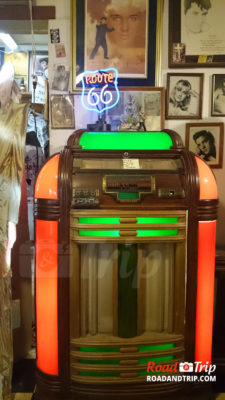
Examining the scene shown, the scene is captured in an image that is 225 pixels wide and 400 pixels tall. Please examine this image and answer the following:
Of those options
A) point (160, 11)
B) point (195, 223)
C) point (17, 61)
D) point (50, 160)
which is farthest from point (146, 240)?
point (17, 61)

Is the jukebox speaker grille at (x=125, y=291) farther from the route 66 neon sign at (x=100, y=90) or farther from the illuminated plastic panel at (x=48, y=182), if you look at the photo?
the route 66 neon sign at (x=100, y=90)

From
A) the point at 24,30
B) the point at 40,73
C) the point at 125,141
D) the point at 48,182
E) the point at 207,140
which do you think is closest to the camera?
the point at 48,182

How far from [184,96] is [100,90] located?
2.37ft

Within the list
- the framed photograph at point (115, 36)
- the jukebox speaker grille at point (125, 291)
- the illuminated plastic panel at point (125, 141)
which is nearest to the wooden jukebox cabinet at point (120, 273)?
the jukebox speaker grille at point (125, 291)

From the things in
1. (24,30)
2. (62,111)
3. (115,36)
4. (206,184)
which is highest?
(24,30)

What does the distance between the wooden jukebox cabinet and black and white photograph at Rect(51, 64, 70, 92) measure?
1.00 meters

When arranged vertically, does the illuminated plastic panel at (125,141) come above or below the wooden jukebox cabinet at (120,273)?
above

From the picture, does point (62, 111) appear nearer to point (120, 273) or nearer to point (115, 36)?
point (115, 36)

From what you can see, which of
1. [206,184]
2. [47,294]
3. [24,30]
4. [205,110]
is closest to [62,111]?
[24,30]

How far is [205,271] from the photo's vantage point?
194 cm

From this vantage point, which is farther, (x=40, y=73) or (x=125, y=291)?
(x=40, y=73)

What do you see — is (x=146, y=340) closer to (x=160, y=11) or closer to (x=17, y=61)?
(x=160, y=11)

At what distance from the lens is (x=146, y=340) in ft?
6.36

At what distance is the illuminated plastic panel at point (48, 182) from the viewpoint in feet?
6.07
